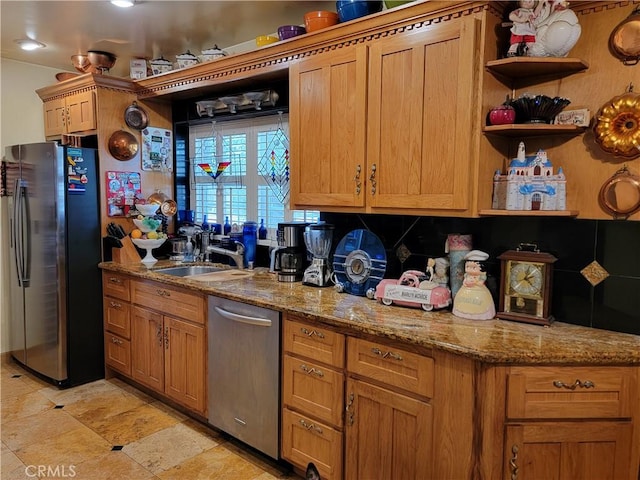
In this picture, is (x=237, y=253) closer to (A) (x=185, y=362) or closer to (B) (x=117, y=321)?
(A) (x=185, y=362)

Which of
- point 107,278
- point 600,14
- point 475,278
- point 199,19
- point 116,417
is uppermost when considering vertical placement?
point 199,19

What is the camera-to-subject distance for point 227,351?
2.59 meters

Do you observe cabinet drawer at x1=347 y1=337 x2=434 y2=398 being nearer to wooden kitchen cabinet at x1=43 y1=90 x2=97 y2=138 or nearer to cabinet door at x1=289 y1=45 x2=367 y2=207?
cabinet door at x1=289 y1=45 x2=367 y2=207

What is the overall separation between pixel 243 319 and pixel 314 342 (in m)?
0.48

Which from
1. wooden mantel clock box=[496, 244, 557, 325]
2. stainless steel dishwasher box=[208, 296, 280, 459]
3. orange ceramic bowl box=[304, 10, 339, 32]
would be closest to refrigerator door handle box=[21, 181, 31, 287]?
stainless steel dishwasher box=[208, 296, 280, 459]

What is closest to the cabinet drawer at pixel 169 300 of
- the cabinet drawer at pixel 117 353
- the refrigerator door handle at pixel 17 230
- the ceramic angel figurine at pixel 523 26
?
the cabinet drawer at pixel 117 353

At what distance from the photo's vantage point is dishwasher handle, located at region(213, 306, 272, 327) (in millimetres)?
2361

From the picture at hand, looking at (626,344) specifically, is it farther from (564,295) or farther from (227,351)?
(227,351)

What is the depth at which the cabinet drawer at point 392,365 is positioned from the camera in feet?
5.97

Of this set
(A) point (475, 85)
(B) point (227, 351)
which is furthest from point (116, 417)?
(A) point (475, 85)

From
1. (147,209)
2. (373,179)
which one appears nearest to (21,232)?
(147,209)

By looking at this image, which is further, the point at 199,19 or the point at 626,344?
the point at 199,19

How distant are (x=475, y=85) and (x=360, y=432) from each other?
156 cm

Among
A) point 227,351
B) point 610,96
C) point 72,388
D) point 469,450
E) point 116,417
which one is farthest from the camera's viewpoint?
point 72,388
